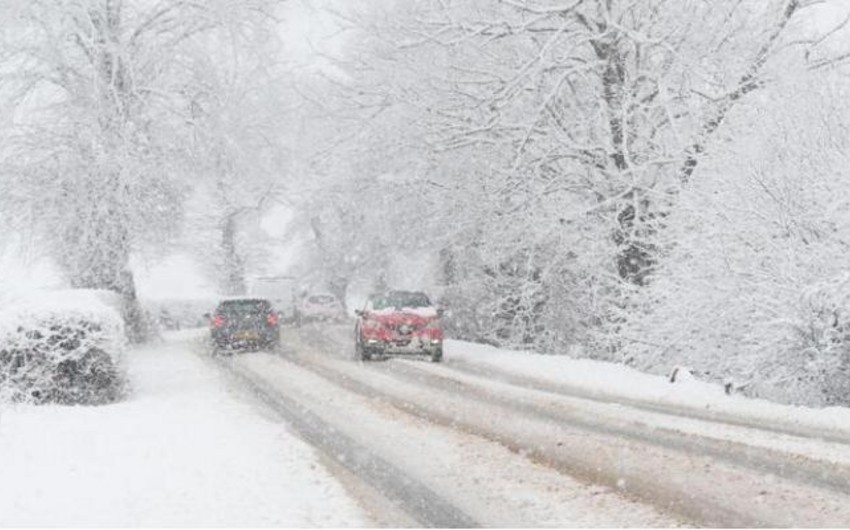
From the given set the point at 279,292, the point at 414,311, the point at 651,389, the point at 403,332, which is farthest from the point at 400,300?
the point at 279,292

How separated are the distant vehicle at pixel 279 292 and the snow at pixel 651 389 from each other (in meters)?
24.3

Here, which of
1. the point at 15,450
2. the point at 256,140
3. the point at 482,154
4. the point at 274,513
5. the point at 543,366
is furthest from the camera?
the point at 256,140

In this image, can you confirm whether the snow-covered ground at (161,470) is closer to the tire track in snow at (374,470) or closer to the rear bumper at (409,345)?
the tire track in snow at (374,470)

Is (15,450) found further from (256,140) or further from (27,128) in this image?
(256,140)

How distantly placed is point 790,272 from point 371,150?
17.5 m

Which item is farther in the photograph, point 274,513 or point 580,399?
point 580,399

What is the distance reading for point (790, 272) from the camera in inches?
598

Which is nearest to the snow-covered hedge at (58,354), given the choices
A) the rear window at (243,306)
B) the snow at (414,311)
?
the snow at (414,311)

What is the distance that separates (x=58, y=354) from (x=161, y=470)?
6.32 m

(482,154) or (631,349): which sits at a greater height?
(482,154)

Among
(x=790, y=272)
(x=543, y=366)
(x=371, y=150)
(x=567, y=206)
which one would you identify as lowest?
(x=543, y=366)

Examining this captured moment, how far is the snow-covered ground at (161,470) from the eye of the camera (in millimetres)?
7930

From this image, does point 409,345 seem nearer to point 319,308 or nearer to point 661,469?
point 661,469

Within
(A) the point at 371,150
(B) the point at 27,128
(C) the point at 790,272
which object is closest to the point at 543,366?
(C) the point at 790,272
